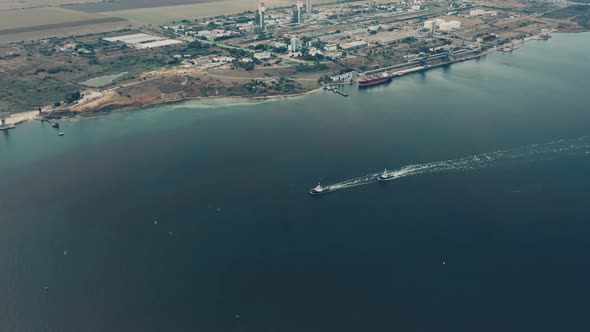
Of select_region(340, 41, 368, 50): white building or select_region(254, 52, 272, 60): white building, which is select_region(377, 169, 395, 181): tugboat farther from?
select_region(340, 41, 368, 50): white building

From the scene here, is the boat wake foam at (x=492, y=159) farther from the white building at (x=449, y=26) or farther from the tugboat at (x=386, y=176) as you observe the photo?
the white building at (x=449, y=26)

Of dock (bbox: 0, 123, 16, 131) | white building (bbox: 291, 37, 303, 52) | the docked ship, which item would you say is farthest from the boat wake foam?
white building (bbox: 291, 37, 303, 52)

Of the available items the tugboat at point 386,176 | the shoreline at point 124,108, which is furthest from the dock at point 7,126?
the tugboat at point 386,176

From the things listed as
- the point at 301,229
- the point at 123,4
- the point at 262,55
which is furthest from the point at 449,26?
the point at 123,4

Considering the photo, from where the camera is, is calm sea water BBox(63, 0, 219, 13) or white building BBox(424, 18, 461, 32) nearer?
white building BBox(424, 18, 461, 32)

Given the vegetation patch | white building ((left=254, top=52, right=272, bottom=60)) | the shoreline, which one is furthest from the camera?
the vegetation patch

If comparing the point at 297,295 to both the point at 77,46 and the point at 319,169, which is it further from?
the point at 77,46
